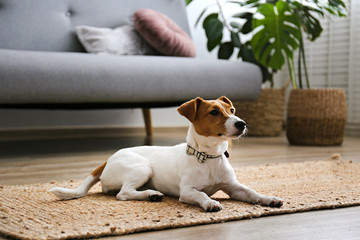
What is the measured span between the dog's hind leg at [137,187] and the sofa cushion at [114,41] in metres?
1.62

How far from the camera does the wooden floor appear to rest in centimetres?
92

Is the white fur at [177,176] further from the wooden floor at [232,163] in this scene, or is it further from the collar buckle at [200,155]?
the wooden floor at [232,163]

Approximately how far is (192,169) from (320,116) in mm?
1780

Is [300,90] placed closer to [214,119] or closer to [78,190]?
[214,119]

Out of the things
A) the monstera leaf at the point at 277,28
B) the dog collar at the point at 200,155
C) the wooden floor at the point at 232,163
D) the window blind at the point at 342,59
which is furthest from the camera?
the window blind at the point at 342,59

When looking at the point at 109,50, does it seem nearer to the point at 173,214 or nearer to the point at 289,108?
the point at 289,108

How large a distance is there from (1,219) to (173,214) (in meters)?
0.39

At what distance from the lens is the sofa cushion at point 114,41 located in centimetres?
274

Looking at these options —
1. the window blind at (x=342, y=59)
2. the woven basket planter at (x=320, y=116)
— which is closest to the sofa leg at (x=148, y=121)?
the woven basket planter at (x=320, y=116)

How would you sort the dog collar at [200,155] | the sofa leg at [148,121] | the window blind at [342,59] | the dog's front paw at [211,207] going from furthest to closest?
the window blind at [342,59], the sofa leg at [148,121], the dog collar at [200,155], the dog's front paw at [211,207]

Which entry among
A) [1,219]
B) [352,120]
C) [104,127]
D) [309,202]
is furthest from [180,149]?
[352,120]

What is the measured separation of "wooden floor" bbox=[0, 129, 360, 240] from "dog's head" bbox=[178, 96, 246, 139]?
229mm

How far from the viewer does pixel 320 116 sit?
274 centimetres

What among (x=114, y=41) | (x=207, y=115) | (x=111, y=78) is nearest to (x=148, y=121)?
(x=114, y=41)
